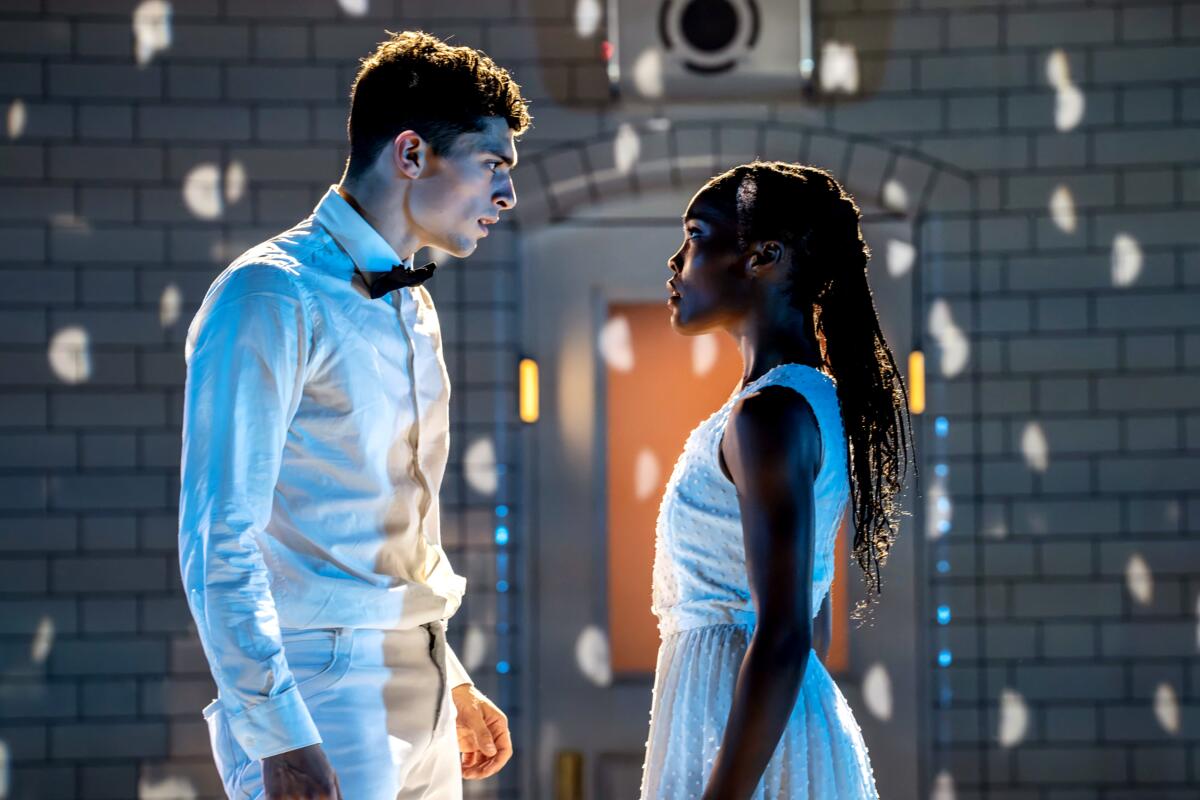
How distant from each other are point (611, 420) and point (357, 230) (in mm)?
2284

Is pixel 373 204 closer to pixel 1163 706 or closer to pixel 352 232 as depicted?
pixel 352 232

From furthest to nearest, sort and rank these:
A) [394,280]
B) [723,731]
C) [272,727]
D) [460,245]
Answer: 1. [460,245]
2. [394,280]
3. [723,731]
4. [272,727]

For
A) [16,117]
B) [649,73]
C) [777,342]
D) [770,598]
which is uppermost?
[649,73]

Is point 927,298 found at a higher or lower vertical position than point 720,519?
higher

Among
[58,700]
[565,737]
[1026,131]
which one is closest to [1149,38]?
[1026,131]

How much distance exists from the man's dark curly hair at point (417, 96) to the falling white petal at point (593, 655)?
2.31 metres

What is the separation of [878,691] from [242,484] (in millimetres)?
2761

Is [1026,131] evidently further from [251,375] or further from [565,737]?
[251,375]

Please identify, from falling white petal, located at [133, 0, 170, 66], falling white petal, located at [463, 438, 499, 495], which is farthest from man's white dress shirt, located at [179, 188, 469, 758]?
falling white petal, located at [133, 0, 170, 66]

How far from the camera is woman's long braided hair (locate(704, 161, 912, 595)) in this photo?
1.59 m

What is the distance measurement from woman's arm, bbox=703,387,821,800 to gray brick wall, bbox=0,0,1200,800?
7.93 ft

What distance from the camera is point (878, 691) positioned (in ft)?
12.5

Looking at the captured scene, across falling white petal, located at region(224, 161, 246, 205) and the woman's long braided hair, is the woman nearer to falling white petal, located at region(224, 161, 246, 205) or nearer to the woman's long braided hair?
the woman's long braided hair

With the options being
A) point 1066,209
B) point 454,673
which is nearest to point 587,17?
point 1066,209
